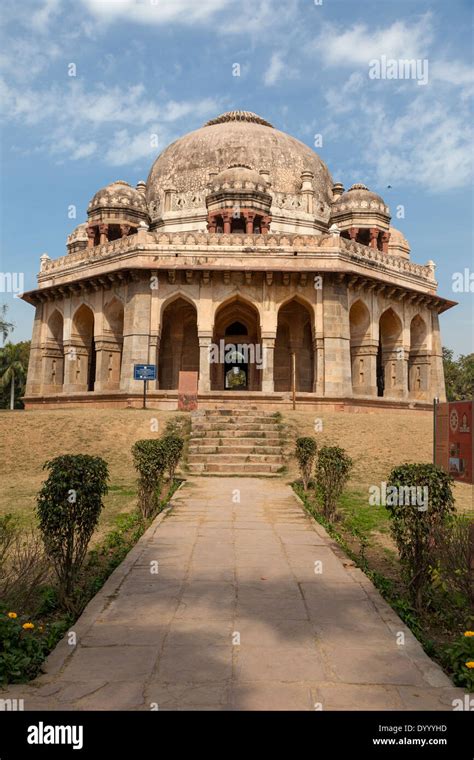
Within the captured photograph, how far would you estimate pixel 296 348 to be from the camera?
25109mm

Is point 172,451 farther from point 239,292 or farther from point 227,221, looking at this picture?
point 227,221

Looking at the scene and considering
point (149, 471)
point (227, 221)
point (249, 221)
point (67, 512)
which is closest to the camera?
point (67, 512)

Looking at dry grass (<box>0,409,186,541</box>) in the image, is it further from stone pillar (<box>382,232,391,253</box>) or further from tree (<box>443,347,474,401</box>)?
tree (<box>443,347,474,401</box>)

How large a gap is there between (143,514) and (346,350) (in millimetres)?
14933

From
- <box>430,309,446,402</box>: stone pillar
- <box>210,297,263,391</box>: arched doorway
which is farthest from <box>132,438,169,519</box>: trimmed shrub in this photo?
<box>430,309,446,402</box>: stone pillar

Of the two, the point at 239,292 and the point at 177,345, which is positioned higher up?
the point at 239,292

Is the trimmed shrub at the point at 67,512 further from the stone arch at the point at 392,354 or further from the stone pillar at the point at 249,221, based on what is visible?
the stone arch at the point at 392,354

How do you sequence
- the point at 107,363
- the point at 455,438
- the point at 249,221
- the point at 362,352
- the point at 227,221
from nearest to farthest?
the point at 455,438 → the point at 362,352 → the point at 107,363 → the point at 227,221 → the point at 249,221

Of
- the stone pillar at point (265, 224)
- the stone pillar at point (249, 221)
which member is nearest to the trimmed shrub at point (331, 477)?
the stone pillar at point (249, 221)

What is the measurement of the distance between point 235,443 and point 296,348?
12.6 meters

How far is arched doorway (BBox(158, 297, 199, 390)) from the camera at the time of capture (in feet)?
82.0

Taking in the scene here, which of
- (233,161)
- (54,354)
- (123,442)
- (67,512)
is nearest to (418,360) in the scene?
(233,161)

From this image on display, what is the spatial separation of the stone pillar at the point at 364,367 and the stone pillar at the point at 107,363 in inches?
375

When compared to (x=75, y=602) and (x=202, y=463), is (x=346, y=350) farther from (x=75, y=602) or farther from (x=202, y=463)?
(x=75, y=602)
